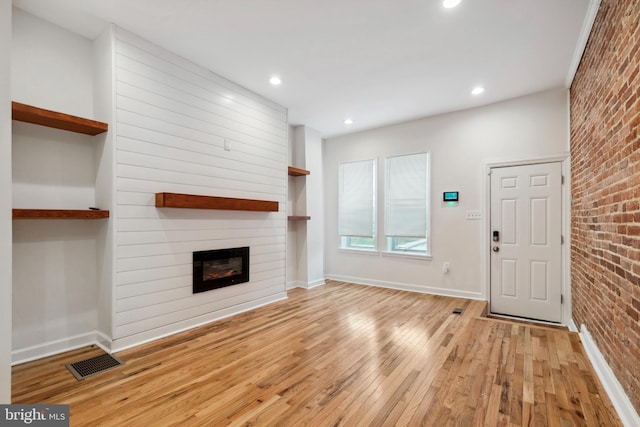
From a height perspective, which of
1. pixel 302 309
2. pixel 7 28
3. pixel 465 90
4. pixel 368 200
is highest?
pixel 465 90

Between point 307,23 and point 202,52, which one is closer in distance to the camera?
point 307,23

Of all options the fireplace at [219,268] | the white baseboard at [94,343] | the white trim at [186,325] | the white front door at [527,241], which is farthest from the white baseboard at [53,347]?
the white front door at [527,241]

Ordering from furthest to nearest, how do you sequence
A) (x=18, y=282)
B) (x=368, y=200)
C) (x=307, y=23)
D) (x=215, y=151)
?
(x=368, y=200) < (x=215, y=151) < (x=307, y=23) < (x=18, y=282)

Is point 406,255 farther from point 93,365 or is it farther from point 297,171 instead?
point 93,365

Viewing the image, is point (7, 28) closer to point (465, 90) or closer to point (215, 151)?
point (215, 151)

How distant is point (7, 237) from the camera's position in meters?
1.76

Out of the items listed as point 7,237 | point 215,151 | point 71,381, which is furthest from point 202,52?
point 71,381

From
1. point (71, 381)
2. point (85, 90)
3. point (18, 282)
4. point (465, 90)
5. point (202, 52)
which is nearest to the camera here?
point (71, 381)

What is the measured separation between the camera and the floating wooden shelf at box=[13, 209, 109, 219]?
2.30m

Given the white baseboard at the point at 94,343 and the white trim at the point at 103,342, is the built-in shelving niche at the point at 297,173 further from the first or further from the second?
the white trim at the point at 103,342

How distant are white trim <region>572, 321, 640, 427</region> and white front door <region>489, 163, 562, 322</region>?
1.30 m

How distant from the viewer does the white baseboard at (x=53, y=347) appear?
8.30ft

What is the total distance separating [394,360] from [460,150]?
136 inches

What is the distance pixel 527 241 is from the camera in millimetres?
4156
